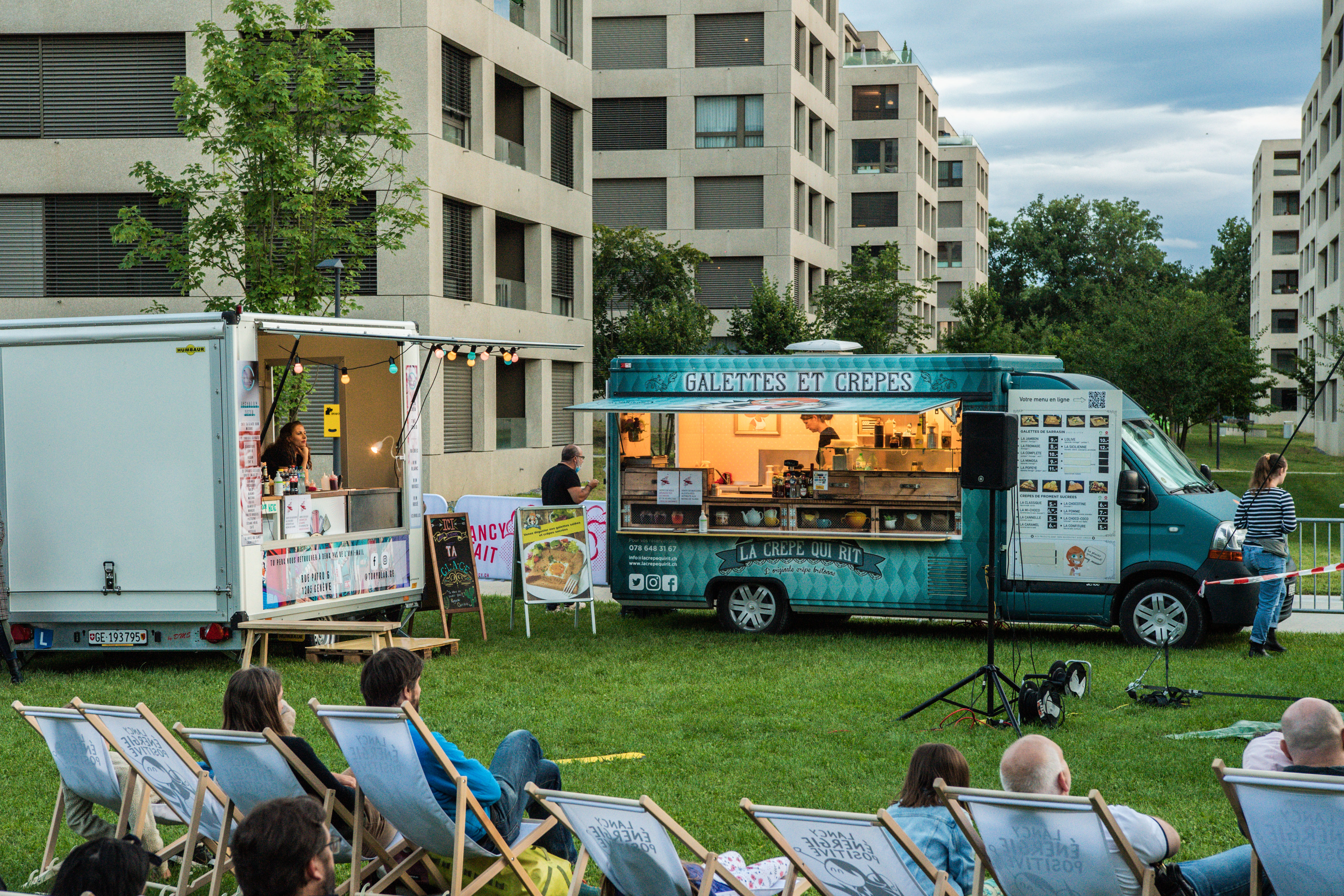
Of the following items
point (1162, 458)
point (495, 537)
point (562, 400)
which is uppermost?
point (562, 400)

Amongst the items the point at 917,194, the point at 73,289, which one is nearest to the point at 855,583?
the point at 73,289

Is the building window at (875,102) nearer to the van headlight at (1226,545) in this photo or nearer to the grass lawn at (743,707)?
the grass lawn at (743,707)

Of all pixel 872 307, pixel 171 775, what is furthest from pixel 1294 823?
pixel 872 307

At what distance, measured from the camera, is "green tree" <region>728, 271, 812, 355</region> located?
40.1 meters

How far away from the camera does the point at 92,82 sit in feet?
88.7

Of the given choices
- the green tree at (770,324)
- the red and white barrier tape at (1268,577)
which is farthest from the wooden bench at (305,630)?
the green tree at (770,324)

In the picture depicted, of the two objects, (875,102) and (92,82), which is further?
(875,102)

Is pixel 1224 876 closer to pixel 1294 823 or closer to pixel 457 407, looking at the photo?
pixel 1294 823

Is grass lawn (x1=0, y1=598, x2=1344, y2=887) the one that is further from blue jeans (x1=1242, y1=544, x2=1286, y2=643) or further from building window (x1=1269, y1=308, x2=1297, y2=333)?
building window (x1=1269, y1=308, x2=1297, y2=333)

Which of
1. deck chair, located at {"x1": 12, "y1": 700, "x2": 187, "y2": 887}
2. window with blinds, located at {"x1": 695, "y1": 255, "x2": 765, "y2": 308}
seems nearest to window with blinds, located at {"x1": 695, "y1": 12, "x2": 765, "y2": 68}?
window with blinds, located at {"x1": 695, "y1": 255, "x2": 765, "y2": 308}

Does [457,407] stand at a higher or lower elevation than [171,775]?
higher

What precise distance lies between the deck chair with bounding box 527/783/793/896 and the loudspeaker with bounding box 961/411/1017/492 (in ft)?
16.7

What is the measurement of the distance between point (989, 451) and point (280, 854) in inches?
258

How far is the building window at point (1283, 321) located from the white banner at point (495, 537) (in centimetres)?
8068
